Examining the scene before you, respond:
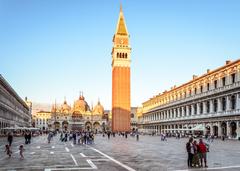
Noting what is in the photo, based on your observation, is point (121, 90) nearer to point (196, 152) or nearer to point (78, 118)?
point (78, 118)

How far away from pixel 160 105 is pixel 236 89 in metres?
47.8

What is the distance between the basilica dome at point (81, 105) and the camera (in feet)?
565

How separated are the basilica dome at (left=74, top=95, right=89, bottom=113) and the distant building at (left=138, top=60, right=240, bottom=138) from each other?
3321 inches

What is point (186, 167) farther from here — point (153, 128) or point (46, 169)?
point (153, 128)

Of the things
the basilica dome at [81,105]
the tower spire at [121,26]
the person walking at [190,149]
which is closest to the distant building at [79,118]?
the basilica dome at [81,105]

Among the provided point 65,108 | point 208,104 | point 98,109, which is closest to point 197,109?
point 208,104

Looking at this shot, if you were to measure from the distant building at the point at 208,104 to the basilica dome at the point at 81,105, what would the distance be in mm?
84357

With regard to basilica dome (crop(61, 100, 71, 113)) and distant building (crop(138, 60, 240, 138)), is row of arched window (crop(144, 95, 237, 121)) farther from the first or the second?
basilica dome (crop(61, 100, 71, 113))

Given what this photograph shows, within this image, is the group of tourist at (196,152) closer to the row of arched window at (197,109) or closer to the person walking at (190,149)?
the person walking at (190,149)

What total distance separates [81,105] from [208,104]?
118215 mm

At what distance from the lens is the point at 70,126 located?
167m

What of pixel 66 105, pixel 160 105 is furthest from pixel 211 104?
pixel 66 105

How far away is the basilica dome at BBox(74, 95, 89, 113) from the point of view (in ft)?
565

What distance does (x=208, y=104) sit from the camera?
63.6 metres
